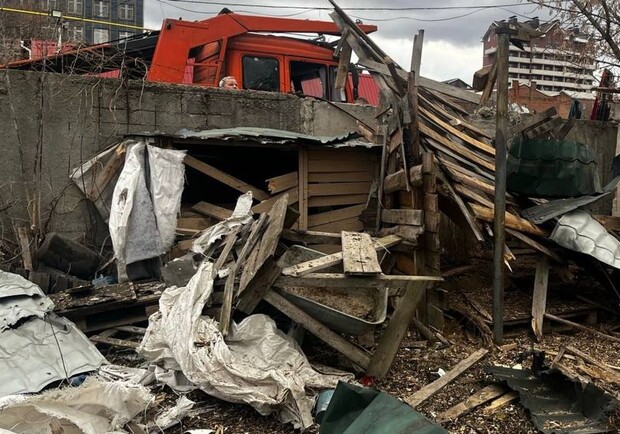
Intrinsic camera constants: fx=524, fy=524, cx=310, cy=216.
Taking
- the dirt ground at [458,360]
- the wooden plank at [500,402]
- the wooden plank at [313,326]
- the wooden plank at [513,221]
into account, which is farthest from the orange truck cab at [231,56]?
the wooden plank at [500,402]

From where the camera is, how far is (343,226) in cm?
734

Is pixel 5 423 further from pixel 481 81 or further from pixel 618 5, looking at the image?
pixel 618 5

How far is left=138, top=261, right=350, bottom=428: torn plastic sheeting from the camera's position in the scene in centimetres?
363

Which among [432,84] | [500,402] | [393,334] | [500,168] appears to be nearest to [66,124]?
[432,84]

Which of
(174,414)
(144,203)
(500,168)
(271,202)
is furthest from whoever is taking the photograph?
(271,202)

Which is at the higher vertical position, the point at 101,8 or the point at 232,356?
the point at 101,8

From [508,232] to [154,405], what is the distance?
4.00 metres

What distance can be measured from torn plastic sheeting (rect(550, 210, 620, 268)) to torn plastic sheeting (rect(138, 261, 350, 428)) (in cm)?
300

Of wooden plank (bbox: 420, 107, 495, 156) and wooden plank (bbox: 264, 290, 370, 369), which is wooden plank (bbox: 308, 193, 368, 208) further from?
wooden plank (bbox: 264, 290, 370, 369)

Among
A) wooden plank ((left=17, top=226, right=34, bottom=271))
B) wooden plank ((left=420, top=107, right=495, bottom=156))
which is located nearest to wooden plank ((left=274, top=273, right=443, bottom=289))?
wooden plank ((left=420, top=107, right=495, bottom=156))

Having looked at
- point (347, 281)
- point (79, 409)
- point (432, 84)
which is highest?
point (432, 84)

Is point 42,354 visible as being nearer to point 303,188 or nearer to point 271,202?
point 271,202

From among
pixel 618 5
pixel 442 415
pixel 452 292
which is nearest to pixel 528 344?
pixel 452 292

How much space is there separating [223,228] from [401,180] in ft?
6.71
